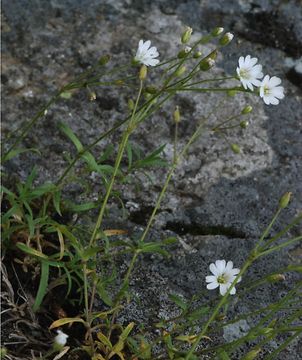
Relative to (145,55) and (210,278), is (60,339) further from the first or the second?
(145,55)

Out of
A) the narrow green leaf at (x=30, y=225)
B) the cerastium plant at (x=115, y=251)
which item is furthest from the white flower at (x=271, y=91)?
the narrow green leaf at (x=30, y=225)

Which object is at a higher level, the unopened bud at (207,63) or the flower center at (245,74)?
the unopened bud at (207,63)

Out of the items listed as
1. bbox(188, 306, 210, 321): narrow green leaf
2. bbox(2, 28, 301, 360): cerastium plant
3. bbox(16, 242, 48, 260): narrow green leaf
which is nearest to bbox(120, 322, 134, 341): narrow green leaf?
bbox(2, 28, 301, 360): cerastium plant

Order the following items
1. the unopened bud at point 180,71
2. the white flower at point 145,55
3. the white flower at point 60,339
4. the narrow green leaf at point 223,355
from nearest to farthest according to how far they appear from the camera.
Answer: the white flower at point 60,339, the narrow green leaf at point 223,355, the unopened bud at point 180,71, the white flower at point 145,55

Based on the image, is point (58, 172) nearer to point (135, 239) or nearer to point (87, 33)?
point (135, 239)

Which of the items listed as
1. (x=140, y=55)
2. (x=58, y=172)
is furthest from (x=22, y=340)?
(x=140, y=55)

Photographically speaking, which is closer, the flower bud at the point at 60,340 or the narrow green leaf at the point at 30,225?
the flower bud at the point at 60,340

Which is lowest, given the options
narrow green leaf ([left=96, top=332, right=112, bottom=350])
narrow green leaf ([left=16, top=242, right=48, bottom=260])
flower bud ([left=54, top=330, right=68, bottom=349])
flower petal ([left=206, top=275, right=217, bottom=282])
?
narrow green leaf ([left=96, top=332, right=112, bottom=350])

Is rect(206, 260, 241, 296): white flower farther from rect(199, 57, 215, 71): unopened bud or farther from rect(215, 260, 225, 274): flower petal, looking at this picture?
rect(199, 57, 215, 71): unopened bud

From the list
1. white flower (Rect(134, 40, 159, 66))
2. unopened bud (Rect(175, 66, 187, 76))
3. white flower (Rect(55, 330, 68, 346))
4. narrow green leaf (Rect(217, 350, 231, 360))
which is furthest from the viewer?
white flower (Rect(134, 40, 159, 66))

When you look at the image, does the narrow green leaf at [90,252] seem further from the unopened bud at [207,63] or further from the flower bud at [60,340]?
the unopened bud at [207,63]

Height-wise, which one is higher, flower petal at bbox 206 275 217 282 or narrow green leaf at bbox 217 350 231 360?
flower petal at bbox 206 275 217 282

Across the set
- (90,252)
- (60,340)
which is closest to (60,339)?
(60,340)
